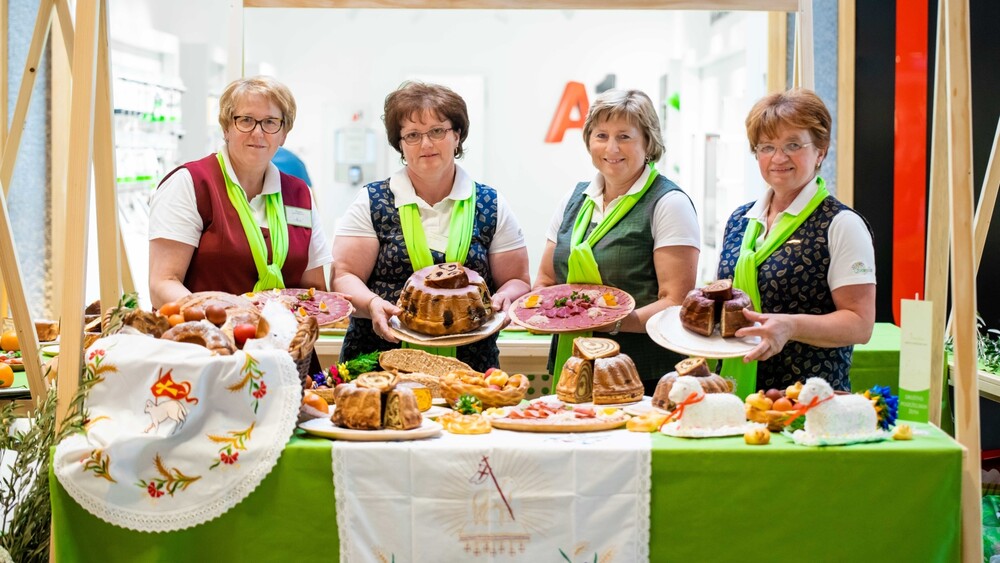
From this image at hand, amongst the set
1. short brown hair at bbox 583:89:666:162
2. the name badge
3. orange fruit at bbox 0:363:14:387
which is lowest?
orange fruit at bbox 0:363:14:387

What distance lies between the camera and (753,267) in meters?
2.69

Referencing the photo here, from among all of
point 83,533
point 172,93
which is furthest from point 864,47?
point 83,533

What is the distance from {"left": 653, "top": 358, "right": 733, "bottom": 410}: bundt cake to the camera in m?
2.41

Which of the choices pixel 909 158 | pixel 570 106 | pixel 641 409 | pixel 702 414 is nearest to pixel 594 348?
pixel 641 409

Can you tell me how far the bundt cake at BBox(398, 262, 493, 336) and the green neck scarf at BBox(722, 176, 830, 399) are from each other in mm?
719

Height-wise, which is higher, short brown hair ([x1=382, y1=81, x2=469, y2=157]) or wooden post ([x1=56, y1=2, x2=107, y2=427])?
short brown hair ([x1=382, y1=81, x2=469, y2=157])

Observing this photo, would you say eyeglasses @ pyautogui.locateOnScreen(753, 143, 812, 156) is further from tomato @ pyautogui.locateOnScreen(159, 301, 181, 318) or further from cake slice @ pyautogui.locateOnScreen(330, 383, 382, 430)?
tomato @ pyautogui.locateOnScreen(159, 301, 181, 318)

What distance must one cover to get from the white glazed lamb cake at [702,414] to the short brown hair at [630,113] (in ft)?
3.23

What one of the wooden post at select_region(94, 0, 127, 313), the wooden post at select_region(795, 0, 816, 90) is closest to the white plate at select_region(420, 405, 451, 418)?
the wooden post at select_region(94, 0, 127, 313)

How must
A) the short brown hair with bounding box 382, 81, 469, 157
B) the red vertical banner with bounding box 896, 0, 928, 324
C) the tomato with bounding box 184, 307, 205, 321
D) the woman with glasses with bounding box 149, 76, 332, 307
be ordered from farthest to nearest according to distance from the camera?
the red vertical banner with bounding box 896, 0, 928, 324, the short brown hair with bounding box 382, 81, 469, 157, the woman with glasses with bounding box 149, 76, 332, 307, the tomato with bounding box 184, 307, 205, 321

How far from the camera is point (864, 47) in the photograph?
4.88 m

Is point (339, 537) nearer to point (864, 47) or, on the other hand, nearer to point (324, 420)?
point (324, 420)

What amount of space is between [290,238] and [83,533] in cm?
114

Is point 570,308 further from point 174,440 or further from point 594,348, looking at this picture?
point 174,440
